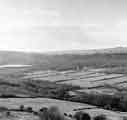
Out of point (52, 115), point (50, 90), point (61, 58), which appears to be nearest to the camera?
point (52, 115)

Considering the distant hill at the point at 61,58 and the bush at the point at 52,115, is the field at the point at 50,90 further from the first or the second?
the distant hill at the point at 61,58

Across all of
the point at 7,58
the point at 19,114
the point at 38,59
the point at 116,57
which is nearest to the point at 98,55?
the point at 116,57

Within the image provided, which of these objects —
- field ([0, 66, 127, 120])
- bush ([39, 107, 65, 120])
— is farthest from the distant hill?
bush ([39, 107, 65, 120])

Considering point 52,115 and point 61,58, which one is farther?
point 61,58

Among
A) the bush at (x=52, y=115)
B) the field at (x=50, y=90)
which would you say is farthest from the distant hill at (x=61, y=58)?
the bush at (x=52, y=115)

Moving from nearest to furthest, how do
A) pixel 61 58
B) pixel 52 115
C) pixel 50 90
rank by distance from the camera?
1. pixel 52 115
2. pixel 50 90
3. pixel 61 58

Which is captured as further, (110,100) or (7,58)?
(7,58)

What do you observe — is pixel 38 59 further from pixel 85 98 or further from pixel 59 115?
pixel 59 115

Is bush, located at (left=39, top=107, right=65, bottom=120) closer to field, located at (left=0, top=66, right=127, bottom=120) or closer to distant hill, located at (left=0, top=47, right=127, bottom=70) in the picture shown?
field, located at (left=0, top=66, right=127, bottom=120)

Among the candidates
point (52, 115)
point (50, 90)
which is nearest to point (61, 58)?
point (50, 90)

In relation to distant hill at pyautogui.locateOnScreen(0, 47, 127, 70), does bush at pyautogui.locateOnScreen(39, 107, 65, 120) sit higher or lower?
lower

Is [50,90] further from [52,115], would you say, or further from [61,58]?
[61,58]
